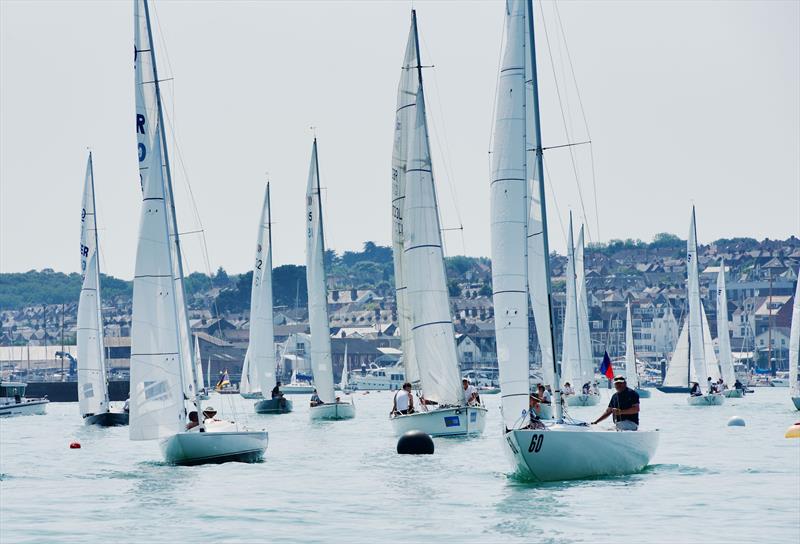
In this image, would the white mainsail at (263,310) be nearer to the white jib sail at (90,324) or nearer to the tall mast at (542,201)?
the white jib sail at (90,324)

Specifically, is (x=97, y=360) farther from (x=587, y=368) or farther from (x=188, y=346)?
(x=587, y=368)

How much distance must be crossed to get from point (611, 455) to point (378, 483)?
4.53 meters

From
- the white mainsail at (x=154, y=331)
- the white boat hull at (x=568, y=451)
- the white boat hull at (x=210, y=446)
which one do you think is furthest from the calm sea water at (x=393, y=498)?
the white mainsail at (x=154, y=331)

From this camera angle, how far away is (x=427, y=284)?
37.8 m

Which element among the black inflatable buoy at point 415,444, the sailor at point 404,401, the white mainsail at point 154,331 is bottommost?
the black inflatable buoy at point 415,444

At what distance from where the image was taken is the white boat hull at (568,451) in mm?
24312

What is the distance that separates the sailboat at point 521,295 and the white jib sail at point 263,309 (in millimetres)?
35957

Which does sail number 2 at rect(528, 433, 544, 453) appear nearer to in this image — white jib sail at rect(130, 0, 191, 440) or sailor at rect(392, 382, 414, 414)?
white jib sail at rect(130, 0, 191, 440)

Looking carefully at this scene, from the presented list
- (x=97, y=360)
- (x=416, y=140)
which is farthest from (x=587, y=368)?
(x=416, y=140)

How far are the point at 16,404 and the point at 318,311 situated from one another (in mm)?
22074

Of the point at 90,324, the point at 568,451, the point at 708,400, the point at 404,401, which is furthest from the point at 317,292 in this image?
the point at 568,451

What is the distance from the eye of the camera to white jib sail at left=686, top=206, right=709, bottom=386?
237ft

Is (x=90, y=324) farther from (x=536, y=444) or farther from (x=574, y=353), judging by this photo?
(x=536, y=444)

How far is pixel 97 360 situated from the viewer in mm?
52438
